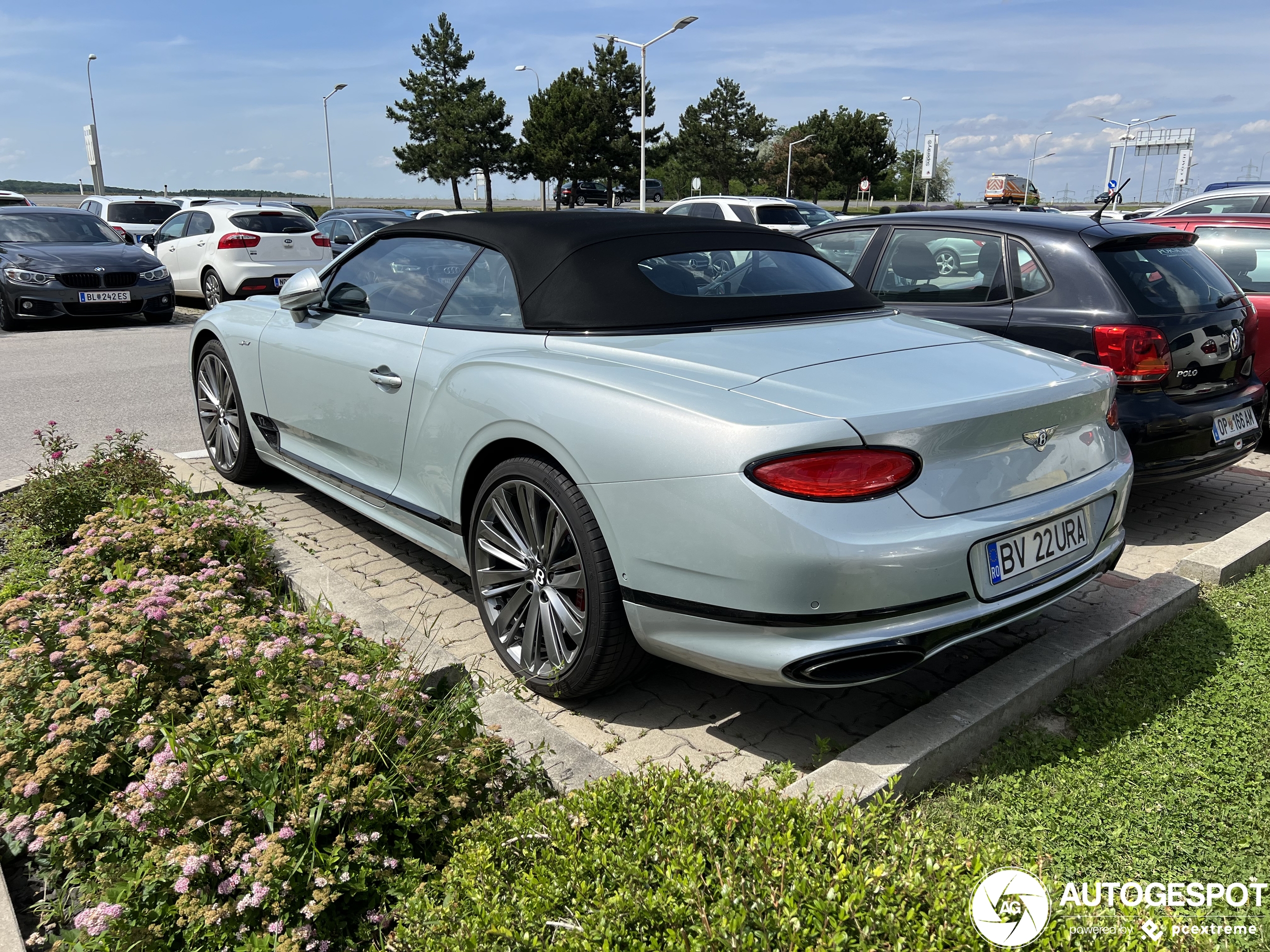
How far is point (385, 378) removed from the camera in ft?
13.1

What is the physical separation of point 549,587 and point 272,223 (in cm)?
1392

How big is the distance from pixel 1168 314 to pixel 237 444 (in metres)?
5.16

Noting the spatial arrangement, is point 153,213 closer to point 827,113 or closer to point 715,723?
point 715,723

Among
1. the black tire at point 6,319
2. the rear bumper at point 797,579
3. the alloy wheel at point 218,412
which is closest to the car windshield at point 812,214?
the black tire at point 6,319

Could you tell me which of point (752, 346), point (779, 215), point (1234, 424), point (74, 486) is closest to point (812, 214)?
point (779, 215)

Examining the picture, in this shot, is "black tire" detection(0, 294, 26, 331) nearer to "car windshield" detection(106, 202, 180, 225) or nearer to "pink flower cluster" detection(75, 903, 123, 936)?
"car windshield" detection(106, 202, 180, 225)

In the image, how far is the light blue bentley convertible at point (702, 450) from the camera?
2.59m

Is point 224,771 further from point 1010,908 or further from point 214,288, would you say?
point 214,288

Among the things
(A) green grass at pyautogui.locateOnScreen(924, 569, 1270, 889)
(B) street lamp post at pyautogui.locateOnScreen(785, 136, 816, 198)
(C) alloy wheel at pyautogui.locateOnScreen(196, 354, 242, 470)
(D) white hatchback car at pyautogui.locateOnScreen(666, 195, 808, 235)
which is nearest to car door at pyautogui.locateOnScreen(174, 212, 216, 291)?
(D) white hatchback car at pyautogui.locateOnScreen(666, 195, 808, 235)

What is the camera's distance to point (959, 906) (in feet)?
5.78

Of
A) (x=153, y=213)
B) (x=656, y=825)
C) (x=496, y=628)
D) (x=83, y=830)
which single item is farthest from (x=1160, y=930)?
(x=153, y=213)

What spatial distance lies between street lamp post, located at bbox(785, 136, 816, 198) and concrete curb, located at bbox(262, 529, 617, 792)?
A: 6985 centimetres

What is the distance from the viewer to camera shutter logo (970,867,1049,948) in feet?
5.62

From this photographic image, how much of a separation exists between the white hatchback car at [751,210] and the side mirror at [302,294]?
15089 mm
